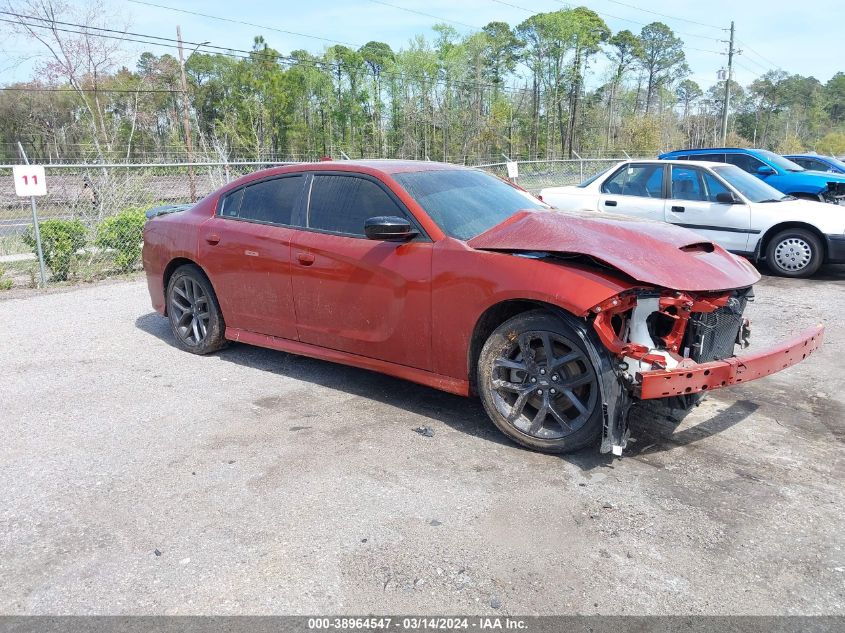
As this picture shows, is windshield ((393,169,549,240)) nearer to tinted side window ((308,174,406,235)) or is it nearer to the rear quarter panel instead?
tinted side window ((308,174,406,235))

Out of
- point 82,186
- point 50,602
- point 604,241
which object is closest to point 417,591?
point 50,602

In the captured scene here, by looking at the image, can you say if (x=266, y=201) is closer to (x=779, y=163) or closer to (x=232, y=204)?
(x=232, y=204)

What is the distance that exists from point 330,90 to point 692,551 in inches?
2556

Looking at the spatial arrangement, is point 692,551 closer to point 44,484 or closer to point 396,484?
point 396,484

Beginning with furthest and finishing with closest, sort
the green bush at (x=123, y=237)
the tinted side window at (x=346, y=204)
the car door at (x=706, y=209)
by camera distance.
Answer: the green bush at (x=123, y=237) → the car door at (x=706, y=209) → the tinted side window at (x=346, y=204)

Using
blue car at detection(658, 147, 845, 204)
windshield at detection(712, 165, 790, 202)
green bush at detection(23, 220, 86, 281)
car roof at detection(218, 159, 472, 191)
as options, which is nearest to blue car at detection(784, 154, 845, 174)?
blue car at detection(658, 147, 845, 204)

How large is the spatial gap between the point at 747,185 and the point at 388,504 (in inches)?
339

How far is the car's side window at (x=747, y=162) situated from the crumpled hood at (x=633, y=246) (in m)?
10.7

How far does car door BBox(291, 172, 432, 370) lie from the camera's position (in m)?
4.26

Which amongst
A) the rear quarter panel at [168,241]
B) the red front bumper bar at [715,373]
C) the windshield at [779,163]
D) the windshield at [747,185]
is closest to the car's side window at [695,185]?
the windshield at [747,185]

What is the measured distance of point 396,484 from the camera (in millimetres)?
3516

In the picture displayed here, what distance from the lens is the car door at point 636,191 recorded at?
32.1 ft

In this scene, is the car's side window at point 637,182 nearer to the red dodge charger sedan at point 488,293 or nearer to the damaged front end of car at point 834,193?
the damaged front end of car at point 834,193

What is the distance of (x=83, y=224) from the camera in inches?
408
